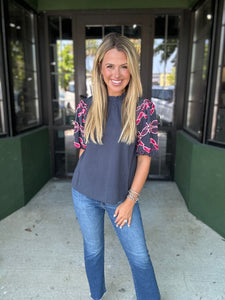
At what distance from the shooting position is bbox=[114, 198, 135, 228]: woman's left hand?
130 centimetres

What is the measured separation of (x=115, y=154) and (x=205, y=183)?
168cm

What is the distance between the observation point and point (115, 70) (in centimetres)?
125

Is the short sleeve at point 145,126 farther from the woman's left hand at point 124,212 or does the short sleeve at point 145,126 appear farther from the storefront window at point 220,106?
the storefront window at point 220,106

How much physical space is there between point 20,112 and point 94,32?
5.09ft

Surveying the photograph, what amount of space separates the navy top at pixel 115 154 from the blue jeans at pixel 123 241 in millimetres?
100

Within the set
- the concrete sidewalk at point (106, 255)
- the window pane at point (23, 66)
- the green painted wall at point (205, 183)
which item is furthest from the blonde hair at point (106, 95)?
the window pane at point (23, 66)

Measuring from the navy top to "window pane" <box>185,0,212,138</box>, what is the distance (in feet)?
5.40

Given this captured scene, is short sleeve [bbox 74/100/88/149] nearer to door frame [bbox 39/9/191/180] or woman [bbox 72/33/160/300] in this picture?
woman [bbox 72/33/160/300]

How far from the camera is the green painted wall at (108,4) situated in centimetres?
333

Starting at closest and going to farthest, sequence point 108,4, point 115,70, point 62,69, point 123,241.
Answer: point 115,70 < point 123,241 < point 108,4 < point 62,69

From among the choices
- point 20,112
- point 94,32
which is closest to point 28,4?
point 94,32

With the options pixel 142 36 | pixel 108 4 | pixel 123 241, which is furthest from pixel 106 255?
pixel 108 4

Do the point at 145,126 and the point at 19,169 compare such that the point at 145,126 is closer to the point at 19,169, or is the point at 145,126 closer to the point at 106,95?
the point at 106,95

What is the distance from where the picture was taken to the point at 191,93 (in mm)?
3365
